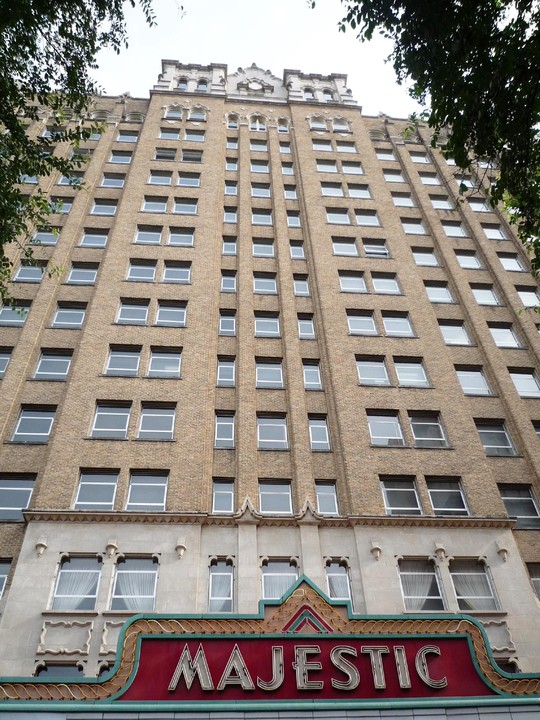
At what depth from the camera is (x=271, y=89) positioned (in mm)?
58500

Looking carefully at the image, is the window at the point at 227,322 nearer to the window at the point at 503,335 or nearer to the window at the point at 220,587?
the window at the point at 220,587

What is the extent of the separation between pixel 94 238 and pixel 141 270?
15.9ft

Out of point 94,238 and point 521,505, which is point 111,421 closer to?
point 94,238

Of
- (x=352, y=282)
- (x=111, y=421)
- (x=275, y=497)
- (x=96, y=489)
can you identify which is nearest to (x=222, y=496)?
(x=275, y=497)

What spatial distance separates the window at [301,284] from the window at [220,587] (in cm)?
1764

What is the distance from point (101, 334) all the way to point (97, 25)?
571 inches

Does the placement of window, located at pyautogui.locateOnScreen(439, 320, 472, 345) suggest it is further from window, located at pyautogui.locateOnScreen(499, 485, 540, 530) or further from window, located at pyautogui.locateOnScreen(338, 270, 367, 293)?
window, located at pyautogui.locateOnScreen(499, 485, 540, 530)

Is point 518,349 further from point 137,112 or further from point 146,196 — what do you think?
point 137,112

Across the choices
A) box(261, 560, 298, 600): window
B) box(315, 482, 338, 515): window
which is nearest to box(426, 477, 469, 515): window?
box(315, 482, 338, 515): window

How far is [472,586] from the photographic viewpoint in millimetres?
22672

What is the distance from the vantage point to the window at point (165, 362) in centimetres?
2964

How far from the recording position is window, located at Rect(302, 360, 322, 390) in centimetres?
3050

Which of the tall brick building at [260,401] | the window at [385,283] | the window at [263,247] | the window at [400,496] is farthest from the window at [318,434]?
the window at [263,247]

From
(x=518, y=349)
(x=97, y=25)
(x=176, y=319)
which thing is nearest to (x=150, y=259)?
(x=176, y=319)
